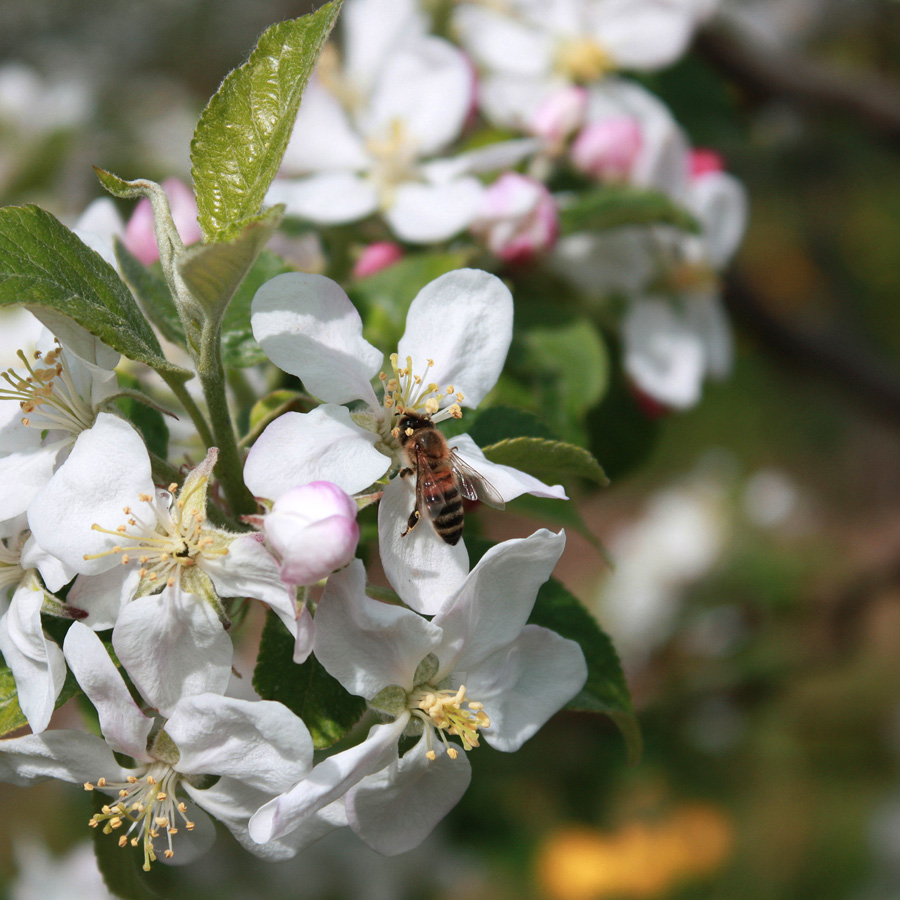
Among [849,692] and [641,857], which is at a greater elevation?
[641,857]

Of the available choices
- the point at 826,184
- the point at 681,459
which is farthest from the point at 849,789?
the point at 826,184

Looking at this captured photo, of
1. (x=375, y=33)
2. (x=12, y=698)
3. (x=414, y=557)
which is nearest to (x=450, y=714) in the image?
(x=414, y=557)

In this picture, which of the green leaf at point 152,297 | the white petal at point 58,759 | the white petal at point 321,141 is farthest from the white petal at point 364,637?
the white petal at point 321,141

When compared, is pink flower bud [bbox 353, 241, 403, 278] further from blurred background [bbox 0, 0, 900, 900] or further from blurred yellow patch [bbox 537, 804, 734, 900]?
blurred yellow patch [bbox 537, 804, 734, 900]

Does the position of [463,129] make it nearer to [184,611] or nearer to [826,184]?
[184,611]

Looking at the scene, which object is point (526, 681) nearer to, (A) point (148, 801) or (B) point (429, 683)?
(B) point (429, 683)

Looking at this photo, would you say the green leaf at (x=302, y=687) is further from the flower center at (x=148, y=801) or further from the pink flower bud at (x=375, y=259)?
the pink flower bud at (x=375, y=259)

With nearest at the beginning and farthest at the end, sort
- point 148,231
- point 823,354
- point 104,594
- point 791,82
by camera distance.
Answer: point 104,594
point 148,231
point 791,82
point 823,354

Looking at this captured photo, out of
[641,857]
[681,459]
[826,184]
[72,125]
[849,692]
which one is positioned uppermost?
[72,125]
